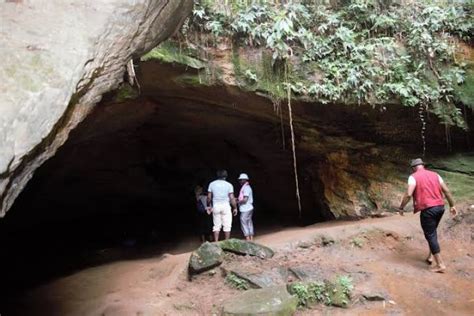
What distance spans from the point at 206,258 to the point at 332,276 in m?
2.06

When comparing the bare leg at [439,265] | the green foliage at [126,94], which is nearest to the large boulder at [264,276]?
the bare leg at [439,265]

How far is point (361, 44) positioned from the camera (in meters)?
9.56

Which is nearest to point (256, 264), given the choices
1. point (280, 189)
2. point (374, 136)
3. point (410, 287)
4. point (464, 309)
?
point (410, 287)

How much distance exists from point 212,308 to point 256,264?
1222 mm

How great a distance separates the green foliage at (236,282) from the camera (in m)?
7.06

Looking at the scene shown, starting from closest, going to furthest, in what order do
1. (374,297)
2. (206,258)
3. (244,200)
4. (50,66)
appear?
(50,66), (374,297), (206,258), (244,200)

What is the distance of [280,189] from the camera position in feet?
46.6

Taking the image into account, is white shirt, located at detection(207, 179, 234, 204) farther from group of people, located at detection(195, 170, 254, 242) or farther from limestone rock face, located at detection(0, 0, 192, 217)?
limestone rock face, located at detection(0, 0, 192, 217)

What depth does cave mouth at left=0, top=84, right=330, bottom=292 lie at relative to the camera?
36.7ft

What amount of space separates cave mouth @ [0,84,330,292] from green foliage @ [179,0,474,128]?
3.89 feet

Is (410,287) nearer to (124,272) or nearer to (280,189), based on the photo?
(124,272)

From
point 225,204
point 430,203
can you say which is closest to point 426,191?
point 430,203

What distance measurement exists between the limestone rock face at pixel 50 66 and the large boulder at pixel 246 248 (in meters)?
4.09

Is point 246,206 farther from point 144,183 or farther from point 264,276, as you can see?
point 144,183
